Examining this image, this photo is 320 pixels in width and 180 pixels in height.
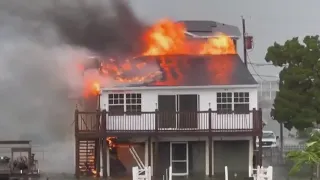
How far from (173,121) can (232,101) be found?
3628 millimetres

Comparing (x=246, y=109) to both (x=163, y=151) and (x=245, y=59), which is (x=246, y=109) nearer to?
(x=163, y=151)

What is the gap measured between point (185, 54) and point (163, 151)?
664cm

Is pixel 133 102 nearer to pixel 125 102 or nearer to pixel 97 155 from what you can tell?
pixel 125 102

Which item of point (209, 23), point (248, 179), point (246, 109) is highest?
point (209, 23)

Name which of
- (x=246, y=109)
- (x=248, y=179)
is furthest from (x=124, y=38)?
(x=248, y=179)

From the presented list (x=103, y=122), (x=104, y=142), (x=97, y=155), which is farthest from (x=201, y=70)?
(x=97, y=155)

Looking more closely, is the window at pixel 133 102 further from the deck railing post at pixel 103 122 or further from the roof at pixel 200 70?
the deck railing post at pixel 103 122

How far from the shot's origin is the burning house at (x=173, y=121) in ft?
135

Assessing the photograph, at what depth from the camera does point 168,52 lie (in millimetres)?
46406

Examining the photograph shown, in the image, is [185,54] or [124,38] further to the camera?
[124,38]

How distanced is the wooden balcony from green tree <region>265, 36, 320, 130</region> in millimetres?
8559

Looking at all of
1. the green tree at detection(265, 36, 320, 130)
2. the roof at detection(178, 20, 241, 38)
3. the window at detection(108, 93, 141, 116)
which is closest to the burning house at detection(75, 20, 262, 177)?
the window at detection(108, 93, 141, 116)

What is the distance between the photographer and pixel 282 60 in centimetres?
5116

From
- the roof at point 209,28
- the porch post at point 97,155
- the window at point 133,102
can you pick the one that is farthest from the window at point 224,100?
the porch post at point 97,155
